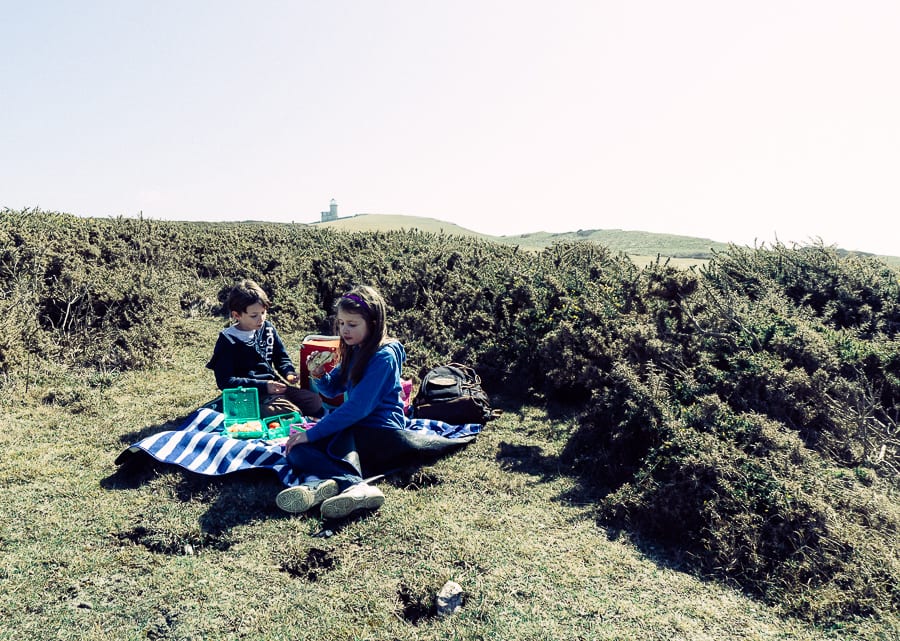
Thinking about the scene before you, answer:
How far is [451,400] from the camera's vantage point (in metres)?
5.80

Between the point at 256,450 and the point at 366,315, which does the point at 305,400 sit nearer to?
the point at 256,450

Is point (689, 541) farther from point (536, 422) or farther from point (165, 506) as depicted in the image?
point (165, 506)

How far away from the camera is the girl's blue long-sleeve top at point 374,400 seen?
438 cm

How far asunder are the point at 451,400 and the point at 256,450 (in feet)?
6.37

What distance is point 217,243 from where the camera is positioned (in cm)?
1480

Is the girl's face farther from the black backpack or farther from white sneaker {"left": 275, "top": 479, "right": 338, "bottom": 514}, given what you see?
the black backpack

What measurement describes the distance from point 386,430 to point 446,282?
17.6 feet

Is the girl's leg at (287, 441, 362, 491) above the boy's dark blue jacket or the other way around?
the other way around

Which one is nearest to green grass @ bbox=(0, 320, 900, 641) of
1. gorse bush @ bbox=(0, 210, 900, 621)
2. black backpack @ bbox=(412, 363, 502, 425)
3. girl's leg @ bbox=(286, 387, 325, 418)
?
gorse bush @ bbox=(0, 210, 900, 621)

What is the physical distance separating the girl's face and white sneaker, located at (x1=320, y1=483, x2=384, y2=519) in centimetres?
108

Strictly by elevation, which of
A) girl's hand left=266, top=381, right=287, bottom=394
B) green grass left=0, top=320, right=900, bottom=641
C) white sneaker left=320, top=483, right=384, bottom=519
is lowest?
green grass left=0, top=320, right=900, bottom=641

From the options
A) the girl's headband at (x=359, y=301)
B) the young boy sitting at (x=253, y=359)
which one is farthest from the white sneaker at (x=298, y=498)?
the young boy sitting at (x=253, y=359)

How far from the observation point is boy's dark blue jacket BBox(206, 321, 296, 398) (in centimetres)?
557

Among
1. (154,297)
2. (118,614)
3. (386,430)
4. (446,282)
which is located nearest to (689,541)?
(386,430)
